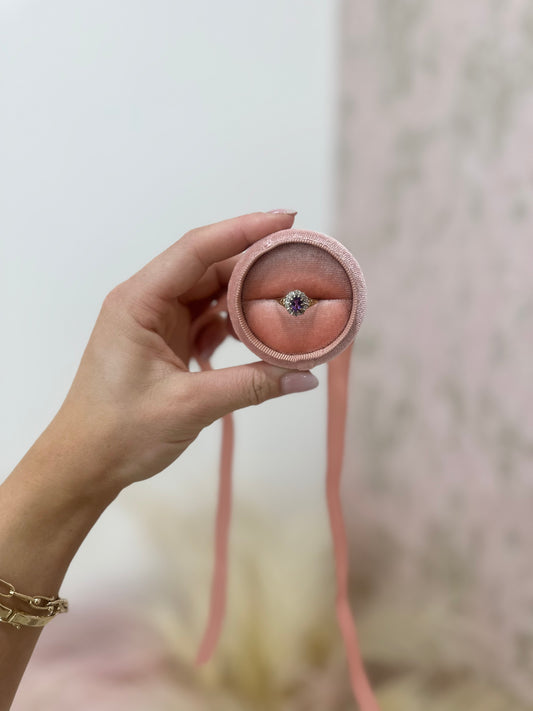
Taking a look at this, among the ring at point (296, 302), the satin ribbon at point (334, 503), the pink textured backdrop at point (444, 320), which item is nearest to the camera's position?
the ring at point (296, 302)

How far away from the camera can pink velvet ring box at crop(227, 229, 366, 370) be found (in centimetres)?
51

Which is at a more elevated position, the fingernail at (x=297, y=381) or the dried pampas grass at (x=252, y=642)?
the fingernail at (x=297, y=381)

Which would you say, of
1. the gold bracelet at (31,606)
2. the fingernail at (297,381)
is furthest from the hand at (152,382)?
the gold bracelet at (31,606)

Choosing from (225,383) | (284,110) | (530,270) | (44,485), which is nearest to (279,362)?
(225,383)

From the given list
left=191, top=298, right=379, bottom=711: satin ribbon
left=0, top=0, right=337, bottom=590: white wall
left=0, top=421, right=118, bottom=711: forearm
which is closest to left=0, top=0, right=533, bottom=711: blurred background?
left=0, top=0, right=337, bottom=590: white wall

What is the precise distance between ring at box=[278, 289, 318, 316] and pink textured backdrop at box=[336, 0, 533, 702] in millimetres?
483

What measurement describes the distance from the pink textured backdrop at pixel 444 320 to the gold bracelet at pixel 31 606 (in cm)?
62

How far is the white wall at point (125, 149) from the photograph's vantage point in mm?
983

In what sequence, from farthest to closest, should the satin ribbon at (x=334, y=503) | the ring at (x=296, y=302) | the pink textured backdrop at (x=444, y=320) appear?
the pink textured backdrop at (x=444, y=320) → the satin ribbon at (x=334, y=503) → the ring at (x=296, y=302)

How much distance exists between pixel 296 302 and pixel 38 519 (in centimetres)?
30

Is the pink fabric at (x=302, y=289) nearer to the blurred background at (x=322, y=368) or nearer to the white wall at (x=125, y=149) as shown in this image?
the blurred background at (x=322, y=368)

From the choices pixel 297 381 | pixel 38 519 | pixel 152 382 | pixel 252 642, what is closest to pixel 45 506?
pixel 38 519

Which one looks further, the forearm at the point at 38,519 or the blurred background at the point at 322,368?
the blurred background at the point at 322,368

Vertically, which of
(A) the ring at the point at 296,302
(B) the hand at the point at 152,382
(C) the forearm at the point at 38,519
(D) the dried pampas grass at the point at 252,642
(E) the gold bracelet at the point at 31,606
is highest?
(A) the ring at the point at 296,302
